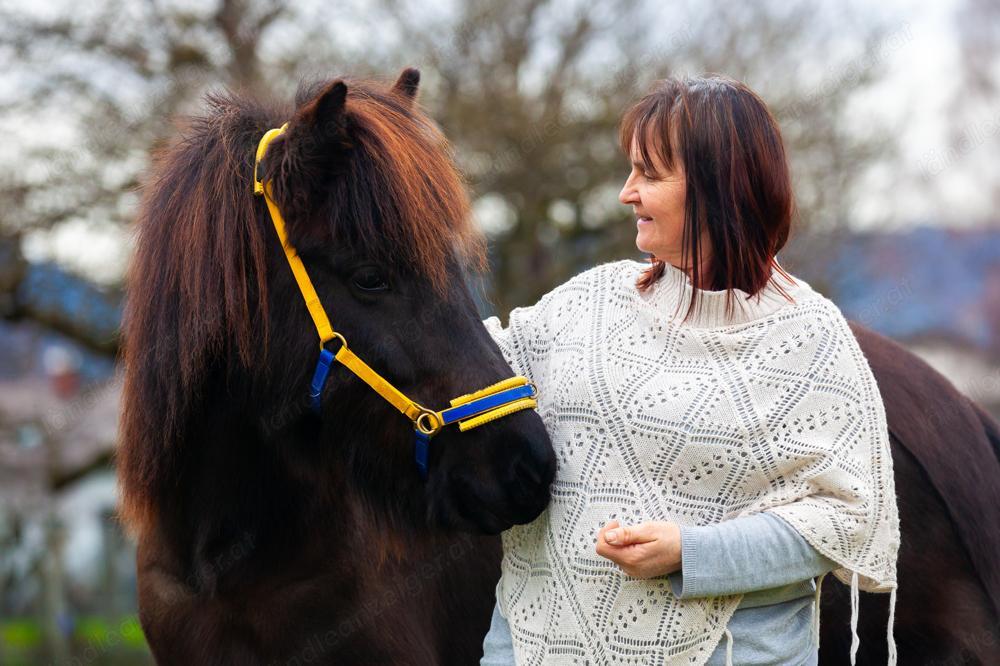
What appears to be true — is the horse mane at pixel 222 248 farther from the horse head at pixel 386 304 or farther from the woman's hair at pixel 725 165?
the woman's hair at pixel 725 165

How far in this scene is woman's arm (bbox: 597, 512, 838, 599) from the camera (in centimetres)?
136

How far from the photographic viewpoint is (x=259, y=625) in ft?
5.84

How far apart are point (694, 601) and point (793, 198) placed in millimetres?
823

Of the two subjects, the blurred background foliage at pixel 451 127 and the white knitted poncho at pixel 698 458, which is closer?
the white knitted poncho at pixel 698 458

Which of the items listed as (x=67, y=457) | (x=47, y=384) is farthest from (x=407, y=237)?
(x=47, y=384)

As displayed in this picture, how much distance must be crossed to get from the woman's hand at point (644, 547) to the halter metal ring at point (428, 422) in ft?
1.33

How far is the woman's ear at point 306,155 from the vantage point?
1625mm

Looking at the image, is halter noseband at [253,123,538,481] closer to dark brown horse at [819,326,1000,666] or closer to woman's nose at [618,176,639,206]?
woman's nose at [618,176,639,206]

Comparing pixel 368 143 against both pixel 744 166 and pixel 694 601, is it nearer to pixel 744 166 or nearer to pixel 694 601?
pixel 744 166

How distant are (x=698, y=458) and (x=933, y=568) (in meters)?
1.31

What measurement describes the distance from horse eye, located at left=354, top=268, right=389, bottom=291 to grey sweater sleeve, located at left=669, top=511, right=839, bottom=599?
78 cm

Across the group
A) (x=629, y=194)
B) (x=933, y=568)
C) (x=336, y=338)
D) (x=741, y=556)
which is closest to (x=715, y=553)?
(x=741, y=556)

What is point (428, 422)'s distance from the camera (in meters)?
1.61

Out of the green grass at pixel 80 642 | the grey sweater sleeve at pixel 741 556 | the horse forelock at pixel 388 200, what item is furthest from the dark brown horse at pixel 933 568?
the green grass at pixel 80 642
